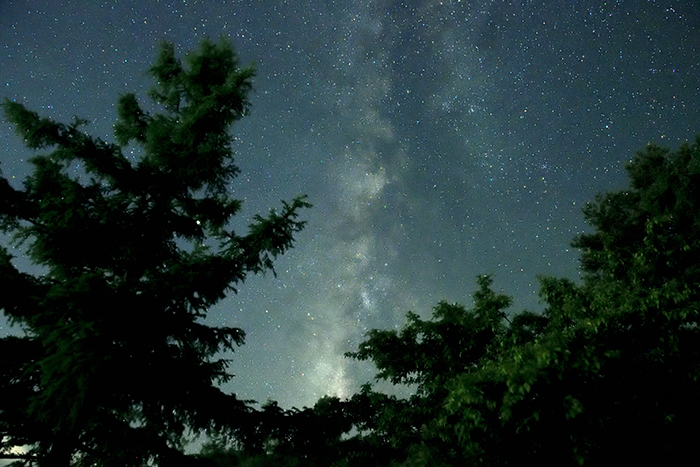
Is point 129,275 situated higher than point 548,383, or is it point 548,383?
point 129,275

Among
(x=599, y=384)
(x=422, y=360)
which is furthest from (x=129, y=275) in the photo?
(x=599, y=384)

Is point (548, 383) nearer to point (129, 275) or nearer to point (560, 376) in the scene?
point (560, 376)

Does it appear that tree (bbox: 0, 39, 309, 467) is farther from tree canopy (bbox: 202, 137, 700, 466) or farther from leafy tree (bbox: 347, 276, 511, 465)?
leafy tree (bbox: 347, 276, 511, 465)

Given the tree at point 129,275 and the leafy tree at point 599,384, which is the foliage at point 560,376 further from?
the tree at point 129,275

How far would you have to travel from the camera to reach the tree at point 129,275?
22.1ft

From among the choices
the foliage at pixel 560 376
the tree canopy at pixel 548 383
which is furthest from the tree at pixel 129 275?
the foliage at pixel 560 376

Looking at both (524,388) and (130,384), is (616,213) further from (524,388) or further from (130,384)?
(130,384)

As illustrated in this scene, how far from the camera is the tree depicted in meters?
6.74

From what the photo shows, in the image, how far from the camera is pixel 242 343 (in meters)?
9.53

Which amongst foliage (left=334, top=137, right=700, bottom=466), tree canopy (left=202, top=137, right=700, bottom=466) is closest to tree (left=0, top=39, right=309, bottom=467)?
tree canopy (left=202, top=137, right=700, bottom=466)

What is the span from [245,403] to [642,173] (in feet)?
67.6

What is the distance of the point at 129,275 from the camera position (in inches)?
384

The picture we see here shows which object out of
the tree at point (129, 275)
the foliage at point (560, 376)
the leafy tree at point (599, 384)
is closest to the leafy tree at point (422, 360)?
the foliage at point (560, 376)

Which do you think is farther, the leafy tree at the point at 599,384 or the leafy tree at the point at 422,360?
the leafy tree at the point at 422,360
